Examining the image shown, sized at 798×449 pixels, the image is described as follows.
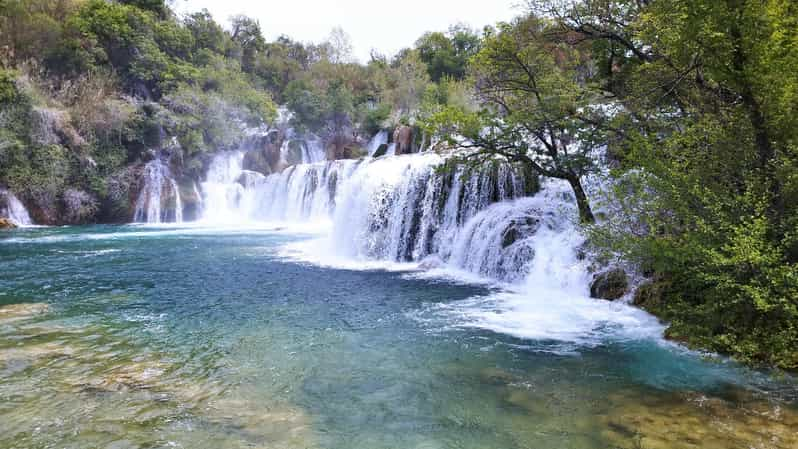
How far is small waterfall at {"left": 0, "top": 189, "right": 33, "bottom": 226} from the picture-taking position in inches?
938

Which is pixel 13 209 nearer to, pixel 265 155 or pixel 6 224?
pixel 6 224

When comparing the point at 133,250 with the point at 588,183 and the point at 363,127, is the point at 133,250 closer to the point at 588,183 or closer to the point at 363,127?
the point at 588,183

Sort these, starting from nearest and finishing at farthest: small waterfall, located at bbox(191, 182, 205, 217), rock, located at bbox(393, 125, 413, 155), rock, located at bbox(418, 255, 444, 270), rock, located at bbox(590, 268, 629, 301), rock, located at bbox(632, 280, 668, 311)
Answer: rock, located at bbox(632, 280, 668, 311) → rock, located at bbox(590, 268, 629, 301) → rock, located at bbox(418, 255, 444, 270) → rock, located at bbox(393, 125, 413, 155) → small waterfall, located at bbox(191, 182, 205, 217)

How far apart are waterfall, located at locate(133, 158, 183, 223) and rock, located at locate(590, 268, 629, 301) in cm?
2625

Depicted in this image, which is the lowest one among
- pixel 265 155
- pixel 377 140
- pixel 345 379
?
pixel 345 379

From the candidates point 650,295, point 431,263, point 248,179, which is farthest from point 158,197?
point 650,295

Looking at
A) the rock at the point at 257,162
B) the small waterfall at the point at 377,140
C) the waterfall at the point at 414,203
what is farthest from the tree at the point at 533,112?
the rock at the point at 257,162

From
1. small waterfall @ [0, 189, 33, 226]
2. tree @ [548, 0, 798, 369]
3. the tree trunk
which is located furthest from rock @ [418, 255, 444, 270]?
small waterfall @ [0, 189, 33, 226]

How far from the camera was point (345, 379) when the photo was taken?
5328 mm

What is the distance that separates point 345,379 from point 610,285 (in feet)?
19.3

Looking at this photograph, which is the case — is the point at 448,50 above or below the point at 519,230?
above

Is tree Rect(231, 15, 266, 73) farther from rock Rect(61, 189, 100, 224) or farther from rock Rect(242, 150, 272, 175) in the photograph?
rock Rect(61, 189, 100, 224)

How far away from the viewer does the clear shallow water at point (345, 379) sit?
4004 millimetres

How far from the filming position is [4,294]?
9438 mm
